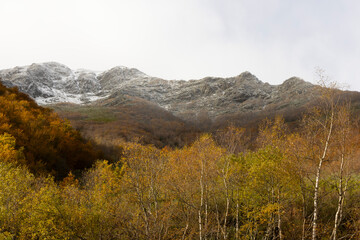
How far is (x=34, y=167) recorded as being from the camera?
30.2 meters

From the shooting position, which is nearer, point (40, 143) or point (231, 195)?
point (231, 195)

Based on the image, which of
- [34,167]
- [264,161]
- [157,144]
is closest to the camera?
[264,161]

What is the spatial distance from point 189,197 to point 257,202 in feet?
19.2

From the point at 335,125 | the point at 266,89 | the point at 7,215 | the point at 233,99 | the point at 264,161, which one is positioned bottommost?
the point at 7,215

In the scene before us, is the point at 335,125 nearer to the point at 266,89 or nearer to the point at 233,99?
the point at 233,99

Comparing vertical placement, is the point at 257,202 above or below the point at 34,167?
above

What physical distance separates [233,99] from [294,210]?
17919cm

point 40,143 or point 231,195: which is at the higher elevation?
point 231,195

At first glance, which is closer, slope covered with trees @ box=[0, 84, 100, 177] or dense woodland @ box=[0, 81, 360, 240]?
dense woodland @ box=[0, 81, 360, 240]

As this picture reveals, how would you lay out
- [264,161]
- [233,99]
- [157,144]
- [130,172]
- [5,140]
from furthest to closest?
[233,99]
[157,144]
[5,140]
[130,172]
[264,161]

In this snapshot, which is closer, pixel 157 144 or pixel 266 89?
pixel 157 144

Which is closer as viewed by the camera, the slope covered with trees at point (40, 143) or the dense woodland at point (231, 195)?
the dense woodland at point (231, 195)

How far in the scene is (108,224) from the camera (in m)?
16.4

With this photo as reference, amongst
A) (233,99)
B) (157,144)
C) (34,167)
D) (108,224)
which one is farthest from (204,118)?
(108,224)
